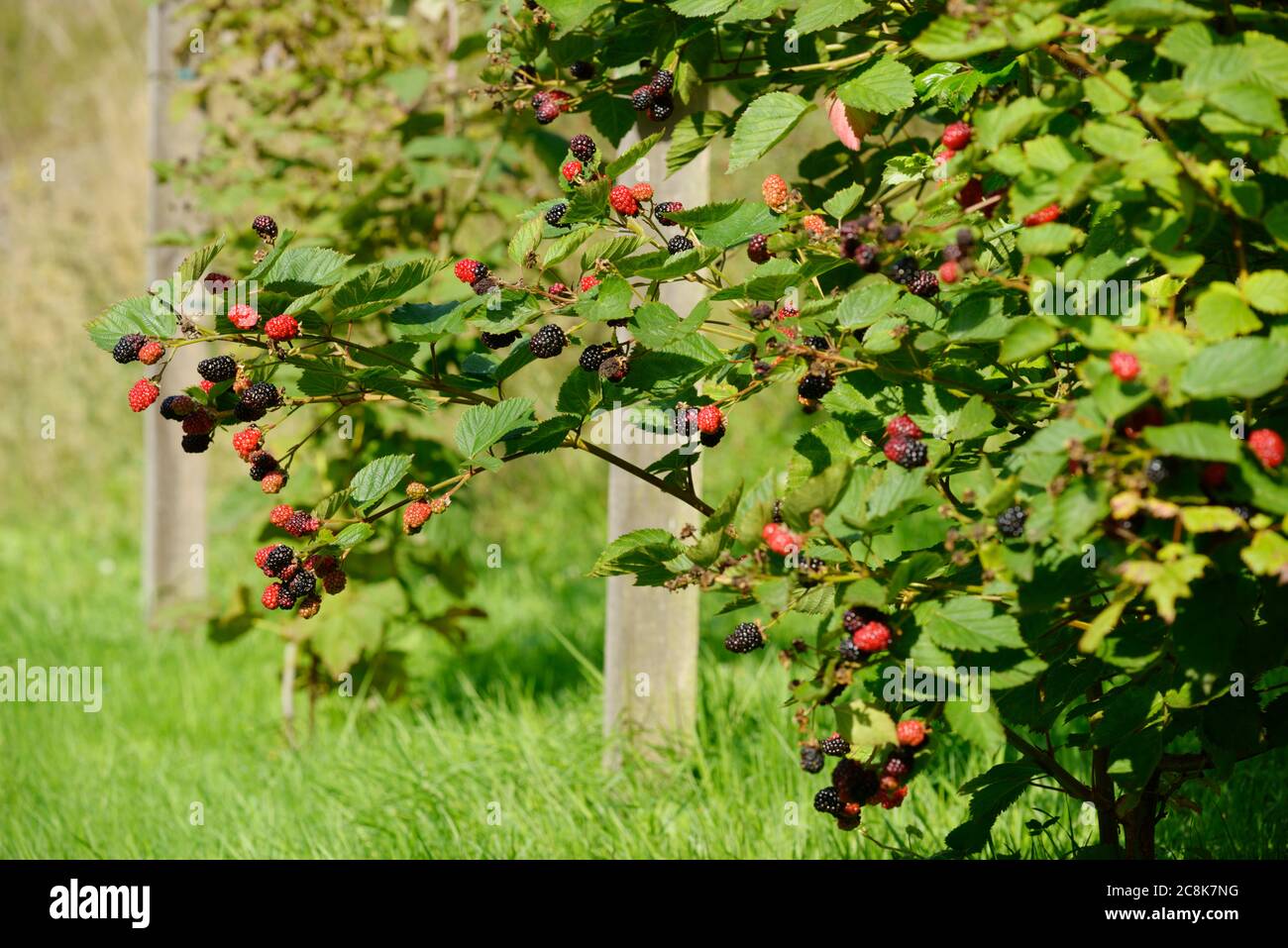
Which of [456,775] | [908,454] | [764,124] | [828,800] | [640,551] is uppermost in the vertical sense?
[764,124]

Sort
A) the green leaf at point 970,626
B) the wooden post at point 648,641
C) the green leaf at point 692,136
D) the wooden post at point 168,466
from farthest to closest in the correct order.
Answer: the wooden post at point 168,466
the wooden post at point 648,641
the green leaf at point 692,136
the green leaf at point 970,626

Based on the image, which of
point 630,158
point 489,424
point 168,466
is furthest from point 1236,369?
Answer: point 168,466

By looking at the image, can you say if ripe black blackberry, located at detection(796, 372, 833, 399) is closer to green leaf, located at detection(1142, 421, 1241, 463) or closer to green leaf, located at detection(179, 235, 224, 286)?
green leaf, located at detection(1142, 421, 1241, 463)

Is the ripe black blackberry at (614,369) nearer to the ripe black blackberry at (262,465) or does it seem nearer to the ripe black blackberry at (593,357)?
the ripe black blackberry at (593,357)

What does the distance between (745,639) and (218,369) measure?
71cm

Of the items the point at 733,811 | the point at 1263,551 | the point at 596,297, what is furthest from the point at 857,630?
the point at 733,811

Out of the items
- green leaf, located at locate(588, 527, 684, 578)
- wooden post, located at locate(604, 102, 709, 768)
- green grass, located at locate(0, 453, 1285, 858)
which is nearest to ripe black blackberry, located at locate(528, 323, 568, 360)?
green leaf, located at locate(588, 527, 684, 578)

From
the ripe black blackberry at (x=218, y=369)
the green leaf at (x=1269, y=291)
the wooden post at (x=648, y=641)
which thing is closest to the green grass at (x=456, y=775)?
the wooden post at (x=648, y=641)

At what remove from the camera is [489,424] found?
5.13ft

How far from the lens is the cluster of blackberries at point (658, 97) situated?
5.85 feet

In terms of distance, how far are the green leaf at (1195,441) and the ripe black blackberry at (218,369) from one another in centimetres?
103

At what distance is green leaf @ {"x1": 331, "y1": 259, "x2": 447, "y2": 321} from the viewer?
4.96 ft

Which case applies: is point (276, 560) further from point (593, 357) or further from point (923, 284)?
point (923, 284)
